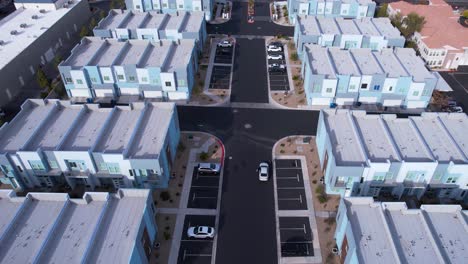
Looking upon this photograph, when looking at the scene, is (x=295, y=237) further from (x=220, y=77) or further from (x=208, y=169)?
(x=220, y=77)

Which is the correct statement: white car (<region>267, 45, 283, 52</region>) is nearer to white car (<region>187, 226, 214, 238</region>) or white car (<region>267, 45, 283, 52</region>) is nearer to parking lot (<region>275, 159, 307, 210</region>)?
parking lot (<region>275, 159, 307, 210</region>)

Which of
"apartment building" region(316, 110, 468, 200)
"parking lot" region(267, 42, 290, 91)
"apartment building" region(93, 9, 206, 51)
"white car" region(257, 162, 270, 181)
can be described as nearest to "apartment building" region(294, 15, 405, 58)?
"parking lot" region(267, 42, 290, 91)

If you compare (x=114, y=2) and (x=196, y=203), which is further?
(x=114, y=2)

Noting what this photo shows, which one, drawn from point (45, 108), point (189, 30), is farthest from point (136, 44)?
point (45, 108)

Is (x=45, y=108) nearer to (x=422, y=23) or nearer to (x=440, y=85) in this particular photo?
(x=440, y=85)

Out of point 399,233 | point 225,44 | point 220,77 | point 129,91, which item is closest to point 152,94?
point 129,91

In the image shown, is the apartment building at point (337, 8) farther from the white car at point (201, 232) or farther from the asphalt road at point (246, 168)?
the white car at point (201, 232)
